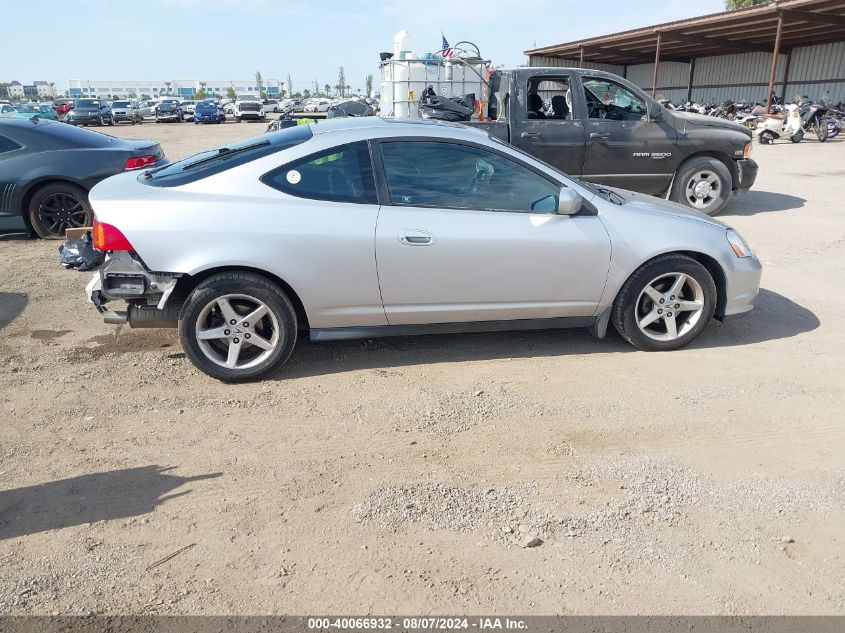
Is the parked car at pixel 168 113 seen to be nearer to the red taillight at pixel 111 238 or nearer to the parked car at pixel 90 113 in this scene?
the parked car at pixel 90 113

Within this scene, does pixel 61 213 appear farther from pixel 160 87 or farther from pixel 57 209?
pixel 160 87

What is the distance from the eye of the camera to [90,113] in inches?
1526

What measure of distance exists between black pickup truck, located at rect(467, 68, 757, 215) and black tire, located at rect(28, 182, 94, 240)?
504 cm

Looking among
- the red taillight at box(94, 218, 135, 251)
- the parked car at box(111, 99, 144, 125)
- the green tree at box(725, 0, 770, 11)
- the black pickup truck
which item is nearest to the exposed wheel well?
the red taillight at box(94, 218, 135, 251)

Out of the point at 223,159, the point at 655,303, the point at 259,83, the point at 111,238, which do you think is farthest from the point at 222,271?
the point at 259,83

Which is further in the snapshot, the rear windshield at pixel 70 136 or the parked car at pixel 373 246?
the rear windshield at pixel 70 136

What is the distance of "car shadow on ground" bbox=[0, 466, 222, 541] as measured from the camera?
2850 mm

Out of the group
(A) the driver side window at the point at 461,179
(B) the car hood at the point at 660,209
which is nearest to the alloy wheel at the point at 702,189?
(B) the car hood at the point at 660,209

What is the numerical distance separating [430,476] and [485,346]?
5.79 ft

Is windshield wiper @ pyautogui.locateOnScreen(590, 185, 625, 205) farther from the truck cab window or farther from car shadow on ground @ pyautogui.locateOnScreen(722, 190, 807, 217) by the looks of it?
car shadow on ground @ pyautogui.locateOnScreen(722, 190, 807, 217)

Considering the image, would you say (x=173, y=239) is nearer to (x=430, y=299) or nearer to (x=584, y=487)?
(x=430, y=299)

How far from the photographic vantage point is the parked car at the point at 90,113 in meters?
38.0

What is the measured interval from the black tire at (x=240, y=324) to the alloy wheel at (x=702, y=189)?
7.02 m

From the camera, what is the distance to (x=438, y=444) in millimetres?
3471
